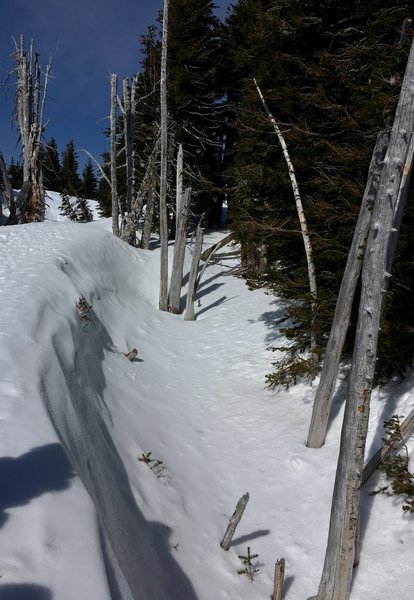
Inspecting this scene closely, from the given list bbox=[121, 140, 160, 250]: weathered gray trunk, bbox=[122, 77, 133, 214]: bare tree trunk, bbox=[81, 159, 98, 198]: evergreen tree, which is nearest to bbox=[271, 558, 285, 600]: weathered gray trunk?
bbox=[121, 140, 160, 250]: weathered gray trunk

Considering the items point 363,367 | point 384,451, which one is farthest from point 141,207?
point 363,367

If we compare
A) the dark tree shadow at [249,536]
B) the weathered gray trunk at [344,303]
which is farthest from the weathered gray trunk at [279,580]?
the weathered gray trunk at [344,303]

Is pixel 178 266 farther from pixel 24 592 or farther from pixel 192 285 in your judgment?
pixel 24 592

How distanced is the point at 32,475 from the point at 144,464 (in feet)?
8.32

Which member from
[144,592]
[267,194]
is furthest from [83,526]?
[267,194]

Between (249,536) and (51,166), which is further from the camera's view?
(51,166)

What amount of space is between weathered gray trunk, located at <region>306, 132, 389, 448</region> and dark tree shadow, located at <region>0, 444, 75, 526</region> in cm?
396

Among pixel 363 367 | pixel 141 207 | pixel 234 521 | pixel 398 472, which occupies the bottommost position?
pixel 234 521

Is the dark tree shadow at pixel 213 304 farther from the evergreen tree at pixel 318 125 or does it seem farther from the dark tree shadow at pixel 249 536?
the dark tree shadow at pixel 249 536

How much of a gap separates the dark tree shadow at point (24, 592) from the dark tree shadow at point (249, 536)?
3154mm

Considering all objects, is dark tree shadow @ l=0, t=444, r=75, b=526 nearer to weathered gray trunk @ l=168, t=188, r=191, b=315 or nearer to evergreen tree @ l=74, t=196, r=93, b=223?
weathered gray trunk @ l=168, t=188, r=191, b=315

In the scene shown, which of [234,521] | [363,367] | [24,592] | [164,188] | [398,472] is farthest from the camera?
[164,188]

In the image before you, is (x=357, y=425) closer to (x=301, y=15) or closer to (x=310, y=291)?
(x=310, y=291)

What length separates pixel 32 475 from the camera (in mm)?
2631
